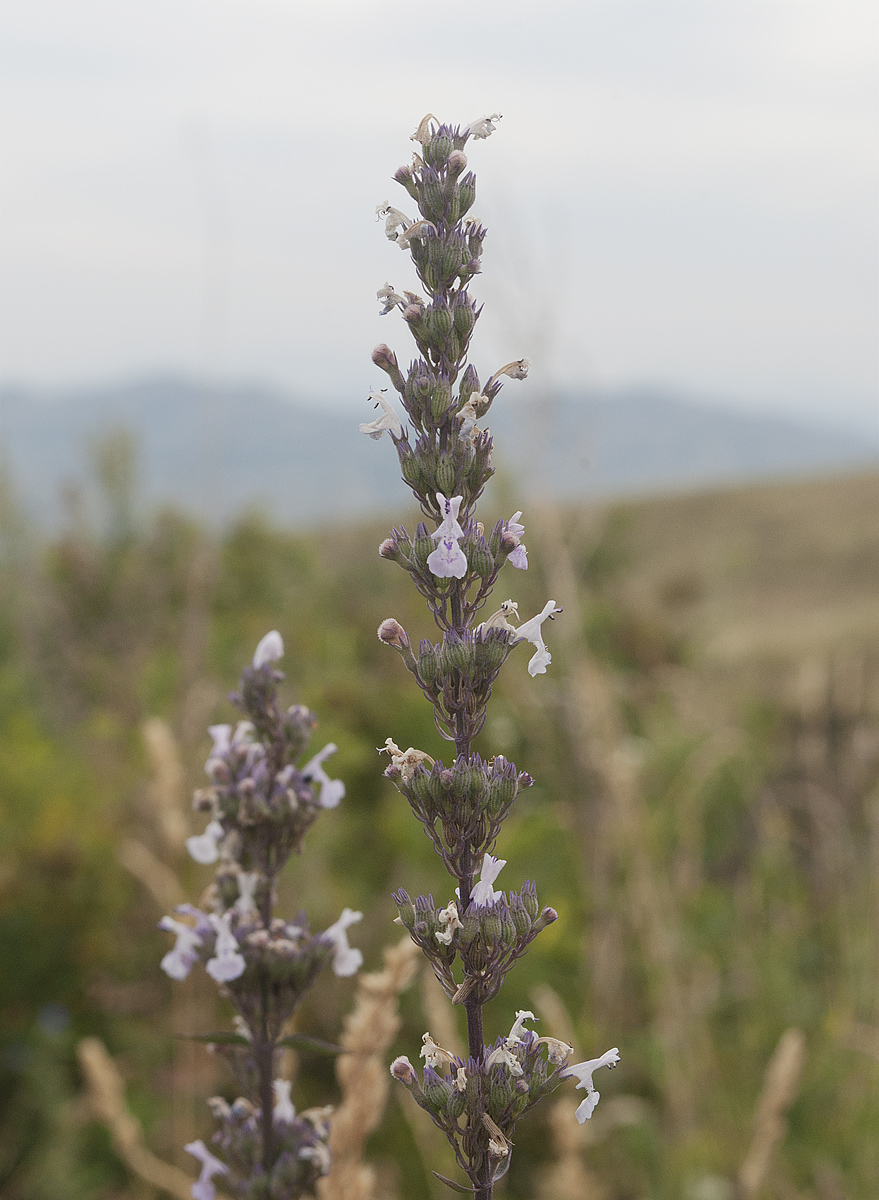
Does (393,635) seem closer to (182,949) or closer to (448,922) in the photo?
(448,922)

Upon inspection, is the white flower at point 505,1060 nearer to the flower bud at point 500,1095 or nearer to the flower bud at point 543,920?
the flower bud at point 500,1095

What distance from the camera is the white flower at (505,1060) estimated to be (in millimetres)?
1240

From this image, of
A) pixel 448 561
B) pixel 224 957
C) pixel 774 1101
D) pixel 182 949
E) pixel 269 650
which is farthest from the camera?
pixel 774 1101

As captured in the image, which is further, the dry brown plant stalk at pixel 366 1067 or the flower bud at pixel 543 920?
the dry brown plant stalk at pixel 366 1067

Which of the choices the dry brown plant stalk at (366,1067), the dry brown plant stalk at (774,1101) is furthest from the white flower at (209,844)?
the dry brown plant stalk at (774,1101)

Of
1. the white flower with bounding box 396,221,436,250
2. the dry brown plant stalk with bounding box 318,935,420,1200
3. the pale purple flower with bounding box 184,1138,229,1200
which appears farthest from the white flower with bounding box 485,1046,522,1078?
the white flower with bounding box 396,221,436,250

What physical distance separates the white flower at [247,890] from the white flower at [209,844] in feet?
0.23

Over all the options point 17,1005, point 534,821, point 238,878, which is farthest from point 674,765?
point 238,878

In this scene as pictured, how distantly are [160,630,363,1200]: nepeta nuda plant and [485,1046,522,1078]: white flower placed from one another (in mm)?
370

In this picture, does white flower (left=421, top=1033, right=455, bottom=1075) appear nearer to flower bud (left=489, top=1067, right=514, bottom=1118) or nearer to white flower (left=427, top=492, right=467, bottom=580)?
flower bud (left=489, top=1067, right=514, bottom=1118)

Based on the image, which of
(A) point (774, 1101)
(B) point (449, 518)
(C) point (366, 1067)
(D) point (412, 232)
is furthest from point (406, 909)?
(A) point (774, 1101)

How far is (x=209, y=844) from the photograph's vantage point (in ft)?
5.65

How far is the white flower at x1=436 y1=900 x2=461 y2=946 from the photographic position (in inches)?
47.8

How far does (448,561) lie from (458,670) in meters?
0.15
